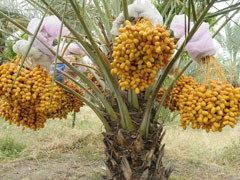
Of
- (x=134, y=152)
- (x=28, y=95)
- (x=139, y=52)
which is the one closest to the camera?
(x=139, y=52)

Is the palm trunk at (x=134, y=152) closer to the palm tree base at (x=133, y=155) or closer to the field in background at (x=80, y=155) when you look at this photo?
the palm tree base at (x=133, y=155)

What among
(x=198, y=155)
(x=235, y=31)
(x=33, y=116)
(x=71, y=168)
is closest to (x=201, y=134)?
(x=198, y=155)

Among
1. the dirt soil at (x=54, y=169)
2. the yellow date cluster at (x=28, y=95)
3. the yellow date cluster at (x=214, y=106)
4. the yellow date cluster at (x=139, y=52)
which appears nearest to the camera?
the yellow date cluster at (x=139, y=52)

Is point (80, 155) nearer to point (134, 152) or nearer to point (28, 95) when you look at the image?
point (134, 152)

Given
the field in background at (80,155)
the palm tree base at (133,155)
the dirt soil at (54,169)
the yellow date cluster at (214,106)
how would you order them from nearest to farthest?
the yellow date cluster at (214,106), the palm tree base at (133,155), the dirt soil at (54,169), the field in background at (80,155)

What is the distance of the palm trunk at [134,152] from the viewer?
1.35 meters

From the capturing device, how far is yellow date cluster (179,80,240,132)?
3.19ft

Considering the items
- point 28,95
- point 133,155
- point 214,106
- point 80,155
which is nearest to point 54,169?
point 80,155

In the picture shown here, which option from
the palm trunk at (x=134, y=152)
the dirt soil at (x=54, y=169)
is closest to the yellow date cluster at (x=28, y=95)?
the palm trunk at (x=134, y=152)

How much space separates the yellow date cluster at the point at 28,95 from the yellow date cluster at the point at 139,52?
0.45 meters

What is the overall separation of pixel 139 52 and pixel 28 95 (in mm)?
649

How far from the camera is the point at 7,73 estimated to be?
3.96 ft

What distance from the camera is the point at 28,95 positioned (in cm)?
118

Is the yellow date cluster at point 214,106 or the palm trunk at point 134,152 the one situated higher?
the yellow date cluster at point 214,106
